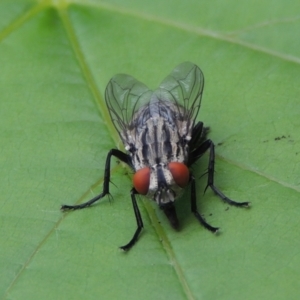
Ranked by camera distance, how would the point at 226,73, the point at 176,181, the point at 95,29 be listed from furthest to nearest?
the point at 95,29, the point at 226,73, the point at 176,181

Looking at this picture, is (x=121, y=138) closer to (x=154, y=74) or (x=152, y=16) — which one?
(x=154, y=74)

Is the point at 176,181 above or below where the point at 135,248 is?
above

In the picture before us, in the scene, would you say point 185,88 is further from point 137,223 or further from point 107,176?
point 137,223

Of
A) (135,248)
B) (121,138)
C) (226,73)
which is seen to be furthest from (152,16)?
(135,248)

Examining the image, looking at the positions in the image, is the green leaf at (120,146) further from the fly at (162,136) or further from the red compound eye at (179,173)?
the red compound eye at (179,173)

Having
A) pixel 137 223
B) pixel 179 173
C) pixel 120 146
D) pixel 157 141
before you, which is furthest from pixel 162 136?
pixel 137 223

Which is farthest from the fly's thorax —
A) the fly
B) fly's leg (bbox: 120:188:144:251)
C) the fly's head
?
fly's leg (bbox: 120:188:144:251)
